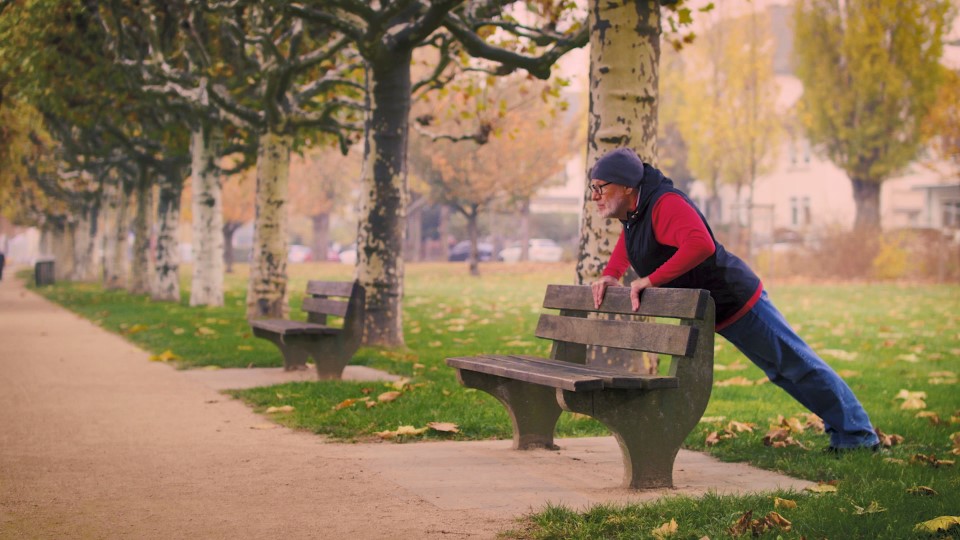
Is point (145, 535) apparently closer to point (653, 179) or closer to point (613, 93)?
point (653, 179)

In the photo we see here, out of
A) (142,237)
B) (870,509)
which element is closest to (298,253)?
(142,237)

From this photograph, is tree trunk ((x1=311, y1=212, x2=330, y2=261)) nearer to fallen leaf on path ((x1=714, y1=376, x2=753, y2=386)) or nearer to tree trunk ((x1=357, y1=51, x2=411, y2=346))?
tree trunk ((x1=357, y1=51, x2=411, y2=346))

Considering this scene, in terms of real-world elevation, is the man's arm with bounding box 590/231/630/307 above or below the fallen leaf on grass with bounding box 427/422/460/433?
above

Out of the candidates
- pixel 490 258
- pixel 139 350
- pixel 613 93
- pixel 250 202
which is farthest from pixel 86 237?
pixel 613 93

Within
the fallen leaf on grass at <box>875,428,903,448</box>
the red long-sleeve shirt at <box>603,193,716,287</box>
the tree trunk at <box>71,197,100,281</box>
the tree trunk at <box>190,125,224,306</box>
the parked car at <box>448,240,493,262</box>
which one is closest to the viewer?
the red long-sleeve shirt at <box>603,193,716,287</box>

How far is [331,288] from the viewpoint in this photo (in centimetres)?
1083

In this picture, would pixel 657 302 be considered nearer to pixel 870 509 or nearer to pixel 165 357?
pixel 870 509

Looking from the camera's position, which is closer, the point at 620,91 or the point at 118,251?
the point at 620,91

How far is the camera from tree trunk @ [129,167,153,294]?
28938mm

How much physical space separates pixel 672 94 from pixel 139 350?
48.1 metres

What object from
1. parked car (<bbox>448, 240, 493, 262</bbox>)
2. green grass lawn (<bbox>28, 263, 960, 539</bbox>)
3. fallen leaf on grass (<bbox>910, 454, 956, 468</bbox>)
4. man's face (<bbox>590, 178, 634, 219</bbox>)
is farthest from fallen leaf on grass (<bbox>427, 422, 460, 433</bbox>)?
parked car (<bbox>448, 240, 493, 262</bbox>)

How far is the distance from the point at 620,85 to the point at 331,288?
354cm

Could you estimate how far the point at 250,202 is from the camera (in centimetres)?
5478

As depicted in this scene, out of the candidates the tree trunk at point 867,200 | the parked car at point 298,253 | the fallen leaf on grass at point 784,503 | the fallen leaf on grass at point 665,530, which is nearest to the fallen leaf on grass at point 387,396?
the fallen leaf on grass at point 784,503
